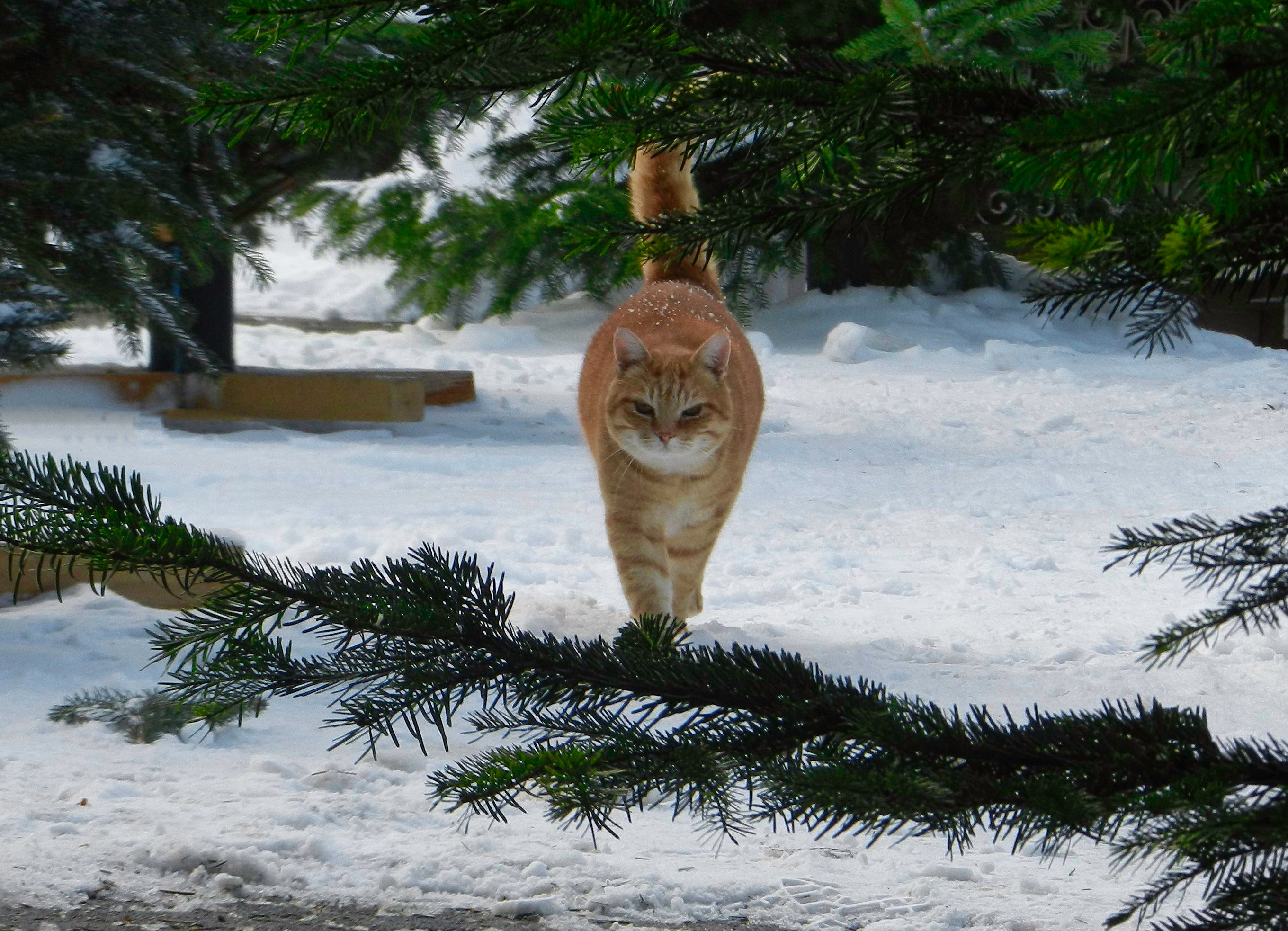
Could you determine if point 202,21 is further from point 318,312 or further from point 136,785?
point 318,312

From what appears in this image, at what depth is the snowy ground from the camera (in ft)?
7.90

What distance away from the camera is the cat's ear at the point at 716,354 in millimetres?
4137

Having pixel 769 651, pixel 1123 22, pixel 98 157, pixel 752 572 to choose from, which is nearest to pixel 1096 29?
pixel 1123 22

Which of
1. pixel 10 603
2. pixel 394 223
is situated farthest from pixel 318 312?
pixel 10 603

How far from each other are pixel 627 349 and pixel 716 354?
29 cm

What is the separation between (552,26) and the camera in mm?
1098

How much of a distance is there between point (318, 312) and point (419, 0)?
1214cm

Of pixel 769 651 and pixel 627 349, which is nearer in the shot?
pixel 769 651

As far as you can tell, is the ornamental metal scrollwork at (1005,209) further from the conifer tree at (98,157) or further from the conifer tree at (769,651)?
the conifer tree at (769,651)

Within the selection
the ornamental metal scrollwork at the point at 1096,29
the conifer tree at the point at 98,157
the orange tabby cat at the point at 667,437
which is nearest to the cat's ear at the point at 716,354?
the orange tabby cat at the point at 667,437

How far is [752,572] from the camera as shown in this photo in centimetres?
518

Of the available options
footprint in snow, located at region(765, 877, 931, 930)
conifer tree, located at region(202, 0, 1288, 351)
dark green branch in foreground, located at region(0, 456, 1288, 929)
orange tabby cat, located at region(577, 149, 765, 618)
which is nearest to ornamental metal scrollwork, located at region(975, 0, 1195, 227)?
orange tabby cat, located at region(577, 149, 765, 618)

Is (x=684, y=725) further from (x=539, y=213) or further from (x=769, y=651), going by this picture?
(x=539, y=213)

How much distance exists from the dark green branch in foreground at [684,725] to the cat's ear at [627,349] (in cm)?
272
